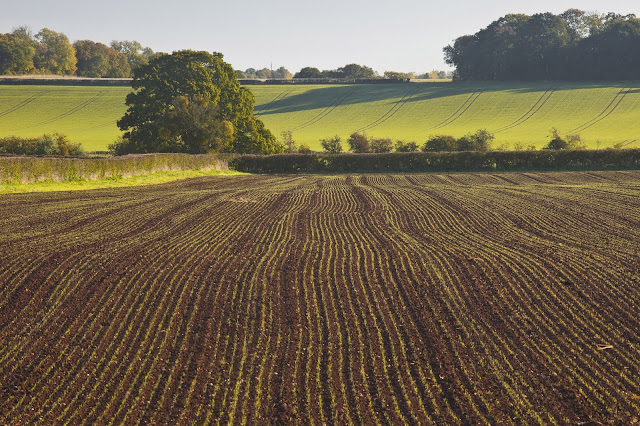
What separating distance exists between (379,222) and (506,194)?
36.6ft

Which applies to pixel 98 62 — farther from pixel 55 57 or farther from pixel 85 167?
pixel 85 167

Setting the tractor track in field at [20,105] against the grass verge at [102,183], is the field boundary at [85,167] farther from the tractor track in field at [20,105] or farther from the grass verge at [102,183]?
the tractor track in field at [20,105]

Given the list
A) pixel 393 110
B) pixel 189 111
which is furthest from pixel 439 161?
pixel 393 110

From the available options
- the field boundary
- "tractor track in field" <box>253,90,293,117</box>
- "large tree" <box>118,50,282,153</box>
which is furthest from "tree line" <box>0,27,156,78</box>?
the field boundary

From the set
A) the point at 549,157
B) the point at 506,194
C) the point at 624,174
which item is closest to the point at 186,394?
the point at 506,194

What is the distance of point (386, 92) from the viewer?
109 meters

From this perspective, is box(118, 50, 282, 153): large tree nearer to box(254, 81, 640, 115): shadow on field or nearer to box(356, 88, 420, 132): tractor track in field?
box(356, 88, 420, 132): tractor track in field

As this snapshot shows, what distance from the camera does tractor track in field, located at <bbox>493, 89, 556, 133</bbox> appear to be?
3119 inches

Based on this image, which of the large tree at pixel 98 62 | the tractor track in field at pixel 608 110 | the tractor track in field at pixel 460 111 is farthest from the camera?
the large tree at pixel 98 62

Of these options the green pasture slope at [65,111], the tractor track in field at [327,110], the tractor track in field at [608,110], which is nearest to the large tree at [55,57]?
the green pasture slope at [65,111]

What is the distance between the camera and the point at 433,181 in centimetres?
4097

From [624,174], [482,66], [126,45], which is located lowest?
[624,174]

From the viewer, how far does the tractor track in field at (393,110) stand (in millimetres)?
85488

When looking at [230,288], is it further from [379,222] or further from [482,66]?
[482,66]
